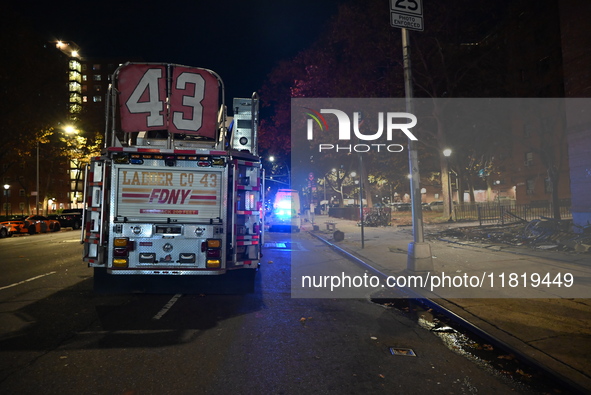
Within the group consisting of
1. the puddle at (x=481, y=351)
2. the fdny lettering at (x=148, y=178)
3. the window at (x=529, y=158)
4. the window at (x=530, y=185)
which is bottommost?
the puddle at (x=481, y=351)

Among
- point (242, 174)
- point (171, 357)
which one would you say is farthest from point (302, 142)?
point (171, 357)

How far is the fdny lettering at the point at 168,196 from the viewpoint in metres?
6.36

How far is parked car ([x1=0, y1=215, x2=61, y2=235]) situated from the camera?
24.8 meters

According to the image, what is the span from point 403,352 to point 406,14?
26.0 feet

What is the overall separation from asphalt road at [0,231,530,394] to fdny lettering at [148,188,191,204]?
189cm

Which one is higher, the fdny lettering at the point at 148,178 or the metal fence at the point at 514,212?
the fdny lettering at the point at 148,178

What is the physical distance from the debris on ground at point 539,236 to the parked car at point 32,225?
88.6ft

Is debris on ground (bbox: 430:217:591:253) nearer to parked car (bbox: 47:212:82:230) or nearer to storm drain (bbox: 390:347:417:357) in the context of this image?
storm drain (bbox: 390:347:417:357)

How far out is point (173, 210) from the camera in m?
6.38

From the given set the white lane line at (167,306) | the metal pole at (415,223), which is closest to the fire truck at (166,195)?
the white lane line at (167,306)

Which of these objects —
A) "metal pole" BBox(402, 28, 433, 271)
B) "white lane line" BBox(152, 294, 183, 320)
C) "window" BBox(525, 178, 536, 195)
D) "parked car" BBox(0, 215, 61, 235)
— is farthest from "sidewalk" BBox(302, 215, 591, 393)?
"window" BBox(525, 178, 536, 195)

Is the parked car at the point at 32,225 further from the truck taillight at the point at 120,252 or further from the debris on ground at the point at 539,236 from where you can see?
the debris on ground at the point at 539,236

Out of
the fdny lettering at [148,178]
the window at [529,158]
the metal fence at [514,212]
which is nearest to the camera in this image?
the fdny lettering at [148,178]

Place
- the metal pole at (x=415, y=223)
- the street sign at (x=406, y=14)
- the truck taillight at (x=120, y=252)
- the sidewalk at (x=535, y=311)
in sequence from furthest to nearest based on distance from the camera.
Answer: the metal pole at (x=415, y=223) → the street sign at (x=406, y=14) → the truck taillight at (x=120, y=252) → the sidewalk at (x=535, y=311)
